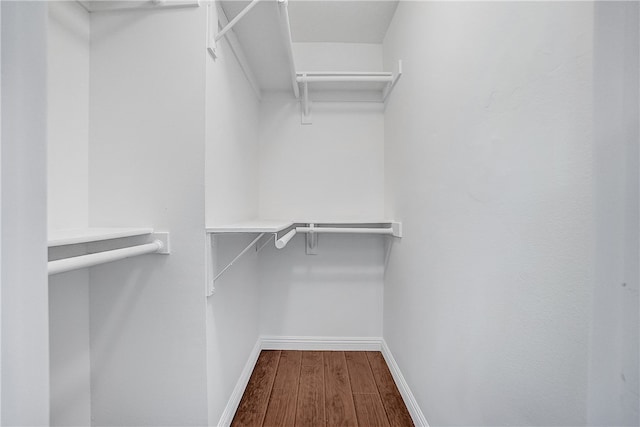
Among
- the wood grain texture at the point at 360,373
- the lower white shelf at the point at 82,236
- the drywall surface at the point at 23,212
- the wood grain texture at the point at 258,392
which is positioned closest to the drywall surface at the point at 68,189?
the lower white shelf at the point at 82,236

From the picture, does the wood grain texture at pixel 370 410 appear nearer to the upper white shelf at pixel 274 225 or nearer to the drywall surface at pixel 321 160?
the upper white shelf at pixel 274 225

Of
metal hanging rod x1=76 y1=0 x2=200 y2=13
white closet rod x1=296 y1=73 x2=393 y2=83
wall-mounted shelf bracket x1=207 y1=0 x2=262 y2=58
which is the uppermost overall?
white closet rod x1=296 y1=73 x2=393 y2=83

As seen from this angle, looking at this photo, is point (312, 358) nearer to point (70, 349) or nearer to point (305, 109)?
point (70, 349)

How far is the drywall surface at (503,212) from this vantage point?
56cm

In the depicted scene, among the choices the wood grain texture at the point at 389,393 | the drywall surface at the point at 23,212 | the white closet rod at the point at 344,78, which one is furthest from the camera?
the white closet rod at the point at 344,78

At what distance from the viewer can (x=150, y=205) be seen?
1.15m

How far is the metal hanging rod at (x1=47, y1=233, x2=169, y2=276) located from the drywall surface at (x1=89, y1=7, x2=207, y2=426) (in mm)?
39

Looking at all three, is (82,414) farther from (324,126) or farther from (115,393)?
(324,126)

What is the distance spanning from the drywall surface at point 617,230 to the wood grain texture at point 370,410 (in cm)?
122

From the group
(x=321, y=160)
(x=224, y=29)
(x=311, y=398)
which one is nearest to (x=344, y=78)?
(x=321, y=160)

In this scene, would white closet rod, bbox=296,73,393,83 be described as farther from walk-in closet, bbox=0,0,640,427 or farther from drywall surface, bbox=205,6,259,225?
drywall surface, bbox=205,6,259,225

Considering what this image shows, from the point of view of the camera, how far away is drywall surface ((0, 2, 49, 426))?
0.83ft

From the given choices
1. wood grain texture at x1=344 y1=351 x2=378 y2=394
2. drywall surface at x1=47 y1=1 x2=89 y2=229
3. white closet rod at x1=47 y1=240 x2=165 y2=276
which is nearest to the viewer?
white closet rod at x1=47 y1=240 x2=165 y2=276

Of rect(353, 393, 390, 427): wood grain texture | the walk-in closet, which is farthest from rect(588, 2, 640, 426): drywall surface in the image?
rect(353, 393, 390, 427): wood grain texture
